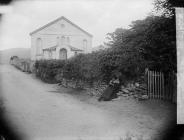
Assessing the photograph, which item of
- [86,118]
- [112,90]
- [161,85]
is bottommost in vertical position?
[86,118]

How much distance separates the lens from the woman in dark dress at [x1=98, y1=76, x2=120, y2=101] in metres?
11.3

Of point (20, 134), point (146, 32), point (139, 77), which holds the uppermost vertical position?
point (146, 32)

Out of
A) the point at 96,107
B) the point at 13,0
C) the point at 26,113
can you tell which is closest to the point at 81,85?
the point at 96,107

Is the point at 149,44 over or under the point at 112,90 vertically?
over

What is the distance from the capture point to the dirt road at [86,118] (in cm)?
689

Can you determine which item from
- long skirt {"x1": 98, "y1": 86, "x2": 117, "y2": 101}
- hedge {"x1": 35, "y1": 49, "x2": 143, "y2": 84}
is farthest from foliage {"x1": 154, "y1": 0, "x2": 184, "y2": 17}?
long skirt {"x1": 98, "y1": 86, "x2": 117, "y2": 101}

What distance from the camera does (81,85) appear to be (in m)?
14.9

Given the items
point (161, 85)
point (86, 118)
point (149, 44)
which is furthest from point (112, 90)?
point (86, 118)

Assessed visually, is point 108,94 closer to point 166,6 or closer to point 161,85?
point 161,85

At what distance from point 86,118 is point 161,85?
3.38m

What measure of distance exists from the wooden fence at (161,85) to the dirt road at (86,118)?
1.23ft

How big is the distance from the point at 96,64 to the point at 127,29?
2.59 m

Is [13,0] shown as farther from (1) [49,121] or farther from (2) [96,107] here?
(2) [96,107]

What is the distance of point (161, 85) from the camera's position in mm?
9812
